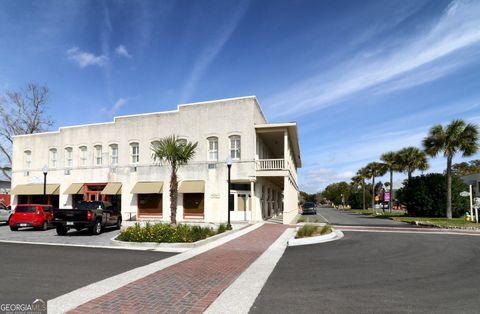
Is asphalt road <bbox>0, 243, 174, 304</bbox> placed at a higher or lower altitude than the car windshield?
lower

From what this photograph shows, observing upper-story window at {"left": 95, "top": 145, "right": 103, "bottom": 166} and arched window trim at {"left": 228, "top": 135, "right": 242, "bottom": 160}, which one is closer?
arched window trim at {"left": 228, "top": 135, "right": 242, "bottom": 160}

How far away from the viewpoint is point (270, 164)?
A: 2628cm

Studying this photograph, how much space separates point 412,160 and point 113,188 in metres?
34.0

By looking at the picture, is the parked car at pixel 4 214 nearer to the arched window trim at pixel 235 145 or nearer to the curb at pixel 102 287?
the arched window trim at pixel 235 145

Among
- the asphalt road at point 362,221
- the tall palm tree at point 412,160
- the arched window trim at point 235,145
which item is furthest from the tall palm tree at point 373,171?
the arched window trim at point 235,145

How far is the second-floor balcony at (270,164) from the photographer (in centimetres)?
2556

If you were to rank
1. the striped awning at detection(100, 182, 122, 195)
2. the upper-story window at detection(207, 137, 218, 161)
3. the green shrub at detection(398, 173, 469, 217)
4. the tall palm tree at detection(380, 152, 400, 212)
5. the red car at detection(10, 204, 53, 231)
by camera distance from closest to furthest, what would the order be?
the red car at detection(10, 204, 53, 231)
the upper-story window at detection(207, 137, 218, 161)
the striped awning at detection(100, 182, 122, 195)
the green shrub at detection(398, 173, 469, 217)
the tall palm tree at detection(380, 152, 400, 212)

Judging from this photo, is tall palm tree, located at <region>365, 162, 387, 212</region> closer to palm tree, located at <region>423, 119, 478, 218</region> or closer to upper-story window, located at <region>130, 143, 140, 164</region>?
palm tree, located at <region>423, 119, 478, 218</region>

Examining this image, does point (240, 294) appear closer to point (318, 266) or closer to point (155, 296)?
point (155, 296)

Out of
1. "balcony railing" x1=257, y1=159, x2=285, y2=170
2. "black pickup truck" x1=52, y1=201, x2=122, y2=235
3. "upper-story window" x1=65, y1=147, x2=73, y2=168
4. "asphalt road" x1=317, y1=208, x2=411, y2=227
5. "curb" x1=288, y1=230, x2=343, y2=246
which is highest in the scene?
"upper-story window" x1=65, y1=147, x2=73, y2=168

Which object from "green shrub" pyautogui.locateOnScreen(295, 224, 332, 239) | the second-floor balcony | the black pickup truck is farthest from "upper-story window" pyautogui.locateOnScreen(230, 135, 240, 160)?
"green shrub" pyautogui.locateOnScreen(295, 224, 332, 239)

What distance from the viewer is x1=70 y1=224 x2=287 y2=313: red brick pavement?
5.71 meters

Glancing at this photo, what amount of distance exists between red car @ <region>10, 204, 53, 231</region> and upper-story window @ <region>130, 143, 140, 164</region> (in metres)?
9.45

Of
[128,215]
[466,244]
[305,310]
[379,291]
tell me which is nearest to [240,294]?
[305,310]
